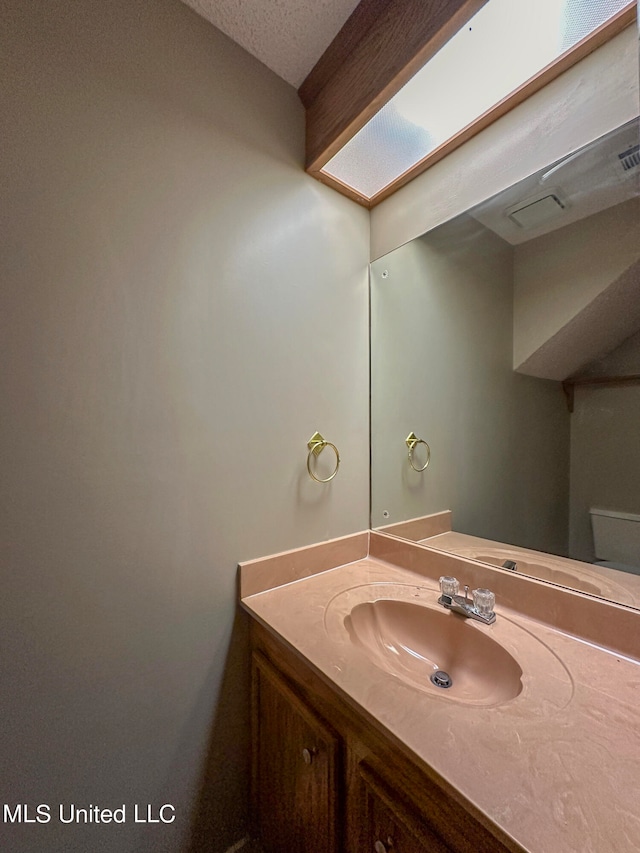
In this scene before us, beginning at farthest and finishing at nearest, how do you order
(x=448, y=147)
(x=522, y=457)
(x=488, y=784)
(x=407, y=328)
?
(x=407, y=328) → (x=522, y=457) → (x=448, y=147) → (x=488, y=784)

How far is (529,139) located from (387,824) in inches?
62.7

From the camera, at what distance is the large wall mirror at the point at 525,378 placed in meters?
0.89

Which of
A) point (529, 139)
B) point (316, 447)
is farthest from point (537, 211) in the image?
point (316, 447)

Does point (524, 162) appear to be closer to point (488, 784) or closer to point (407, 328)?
point (407, 328)

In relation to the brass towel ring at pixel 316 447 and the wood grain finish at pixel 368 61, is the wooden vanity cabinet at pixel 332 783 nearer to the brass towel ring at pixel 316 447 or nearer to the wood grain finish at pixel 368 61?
the brass towel ring at pixel 316 447

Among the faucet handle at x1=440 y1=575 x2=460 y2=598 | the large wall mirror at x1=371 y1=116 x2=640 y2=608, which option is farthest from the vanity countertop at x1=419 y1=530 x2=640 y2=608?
the faucet handle at x1=440 y1=575 x2=460 y2=598

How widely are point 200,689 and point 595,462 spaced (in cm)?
131

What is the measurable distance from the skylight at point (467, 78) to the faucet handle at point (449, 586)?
1.39 m

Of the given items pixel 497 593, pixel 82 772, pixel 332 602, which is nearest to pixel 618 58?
pixel 497 593

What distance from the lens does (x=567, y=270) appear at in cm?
105

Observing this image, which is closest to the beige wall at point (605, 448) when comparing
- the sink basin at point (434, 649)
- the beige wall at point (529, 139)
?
the sink basin at point (434, 649)

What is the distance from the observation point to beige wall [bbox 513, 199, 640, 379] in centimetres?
88

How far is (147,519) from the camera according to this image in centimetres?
82

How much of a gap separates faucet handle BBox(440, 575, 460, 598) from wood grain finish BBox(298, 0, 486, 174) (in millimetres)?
1364
